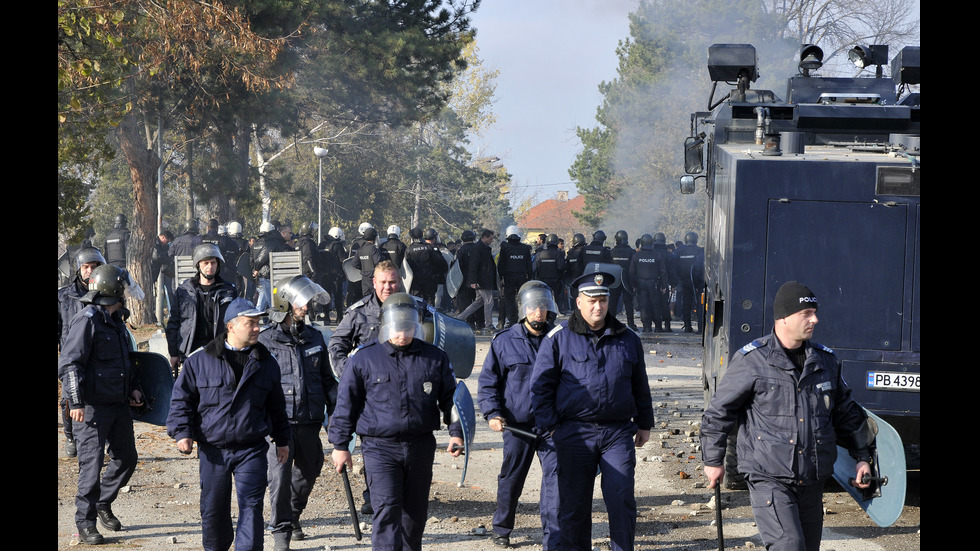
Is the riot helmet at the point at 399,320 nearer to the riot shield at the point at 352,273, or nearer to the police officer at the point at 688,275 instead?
the riot shield at the point at 352,273

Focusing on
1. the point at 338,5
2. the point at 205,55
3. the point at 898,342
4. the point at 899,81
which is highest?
the point at 338,5

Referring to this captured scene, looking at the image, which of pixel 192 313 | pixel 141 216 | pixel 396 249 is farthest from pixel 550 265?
pixel 192 313

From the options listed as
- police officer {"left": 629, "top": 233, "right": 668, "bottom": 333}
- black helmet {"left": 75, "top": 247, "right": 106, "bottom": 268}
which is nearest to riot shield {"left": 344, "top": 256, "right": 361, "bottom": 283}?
police officer {"left": 629, "top": 233, "right": 668, "bottom": 333}

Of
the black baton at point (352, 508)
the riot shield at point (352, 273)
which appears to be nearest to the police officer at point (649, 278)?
the riot shield at point (352, 273)

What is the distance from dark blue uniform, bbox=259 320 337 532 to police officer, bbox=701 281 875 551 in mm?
2757

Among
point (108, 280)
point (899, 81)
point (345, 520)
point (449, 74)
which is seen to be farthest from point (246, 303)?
point (449, 74)

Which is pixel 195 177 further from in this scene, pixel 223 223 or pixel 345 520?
pixel 345 520

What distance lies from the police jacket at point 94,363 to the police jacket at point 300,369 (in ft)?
3.43

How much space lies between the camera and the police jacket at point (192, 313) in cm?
873

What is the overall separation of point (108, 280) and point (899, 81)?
724 centimetres

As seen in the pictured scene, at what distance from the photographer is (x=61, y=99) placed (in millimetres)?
14367

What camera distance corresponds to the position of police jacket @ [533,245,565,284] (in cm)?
2067

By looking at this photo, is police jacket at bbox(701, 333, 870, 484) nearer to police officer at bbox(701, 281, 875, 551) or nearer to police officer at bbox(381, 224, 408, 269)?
police officer at bbox(701, 281, 875, 551)

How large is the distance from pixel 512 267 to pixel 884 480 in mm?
14218
